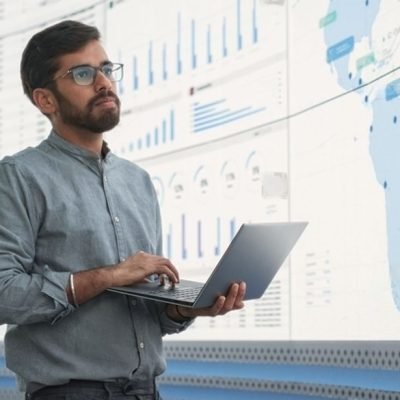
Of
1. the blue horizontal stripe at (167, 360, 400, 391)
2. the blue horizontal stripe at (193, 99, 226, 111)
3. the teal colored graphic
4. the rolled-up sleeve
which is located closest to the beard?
the rolled-up sleeve

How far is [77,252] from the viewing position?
1.52 m

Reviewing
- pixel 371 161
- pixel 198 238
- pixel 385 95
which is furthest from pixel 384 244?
pixel 198 238

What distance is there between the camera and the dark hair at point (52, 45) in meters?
1.64

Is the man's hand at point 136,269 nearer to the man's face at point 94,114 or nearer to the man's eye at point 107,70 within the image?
the man's face at point 94,114

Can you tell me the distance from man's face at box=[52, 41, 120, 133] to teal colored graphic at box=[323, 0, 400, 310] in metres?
0.72

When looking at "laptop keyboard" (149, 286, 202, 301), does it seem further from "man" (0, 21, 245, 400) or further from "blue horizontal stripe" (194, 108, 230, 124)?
"blue horizontal stripe" (194, 108, 230, 124)

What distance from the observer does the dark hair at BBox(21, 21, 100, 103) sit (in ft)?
5.38

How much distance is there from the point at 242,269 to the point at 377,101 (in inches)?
30.7

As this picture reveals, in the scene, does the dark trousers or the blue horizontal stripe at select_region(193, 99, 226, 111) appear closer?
the dark trousers

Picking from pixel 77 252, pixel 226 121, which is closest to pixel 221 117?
pixel 226 121

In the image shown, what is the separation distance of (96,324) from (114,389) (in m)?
0.12

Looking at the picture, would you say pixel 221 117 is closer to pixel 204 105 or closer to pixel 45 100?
pixel 204 105

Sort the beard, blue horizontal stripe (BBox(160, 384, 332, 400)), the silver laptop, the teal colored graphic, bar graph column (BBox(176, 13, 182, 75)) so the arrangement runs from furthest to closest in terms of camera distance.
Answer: bar graph column (BBox(176, 13, 182, 75))
blue horizontal stripe (BBox(160, 384, 332, 400))
the teal colored graphic
the beard
the silver laptop

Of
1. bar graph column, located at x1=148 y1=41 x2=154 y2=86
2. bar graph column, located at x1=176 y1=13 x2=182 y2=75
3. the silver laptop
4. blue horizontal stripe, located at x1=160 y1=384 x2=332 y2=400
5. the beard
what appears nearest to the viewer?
the silver laptop
